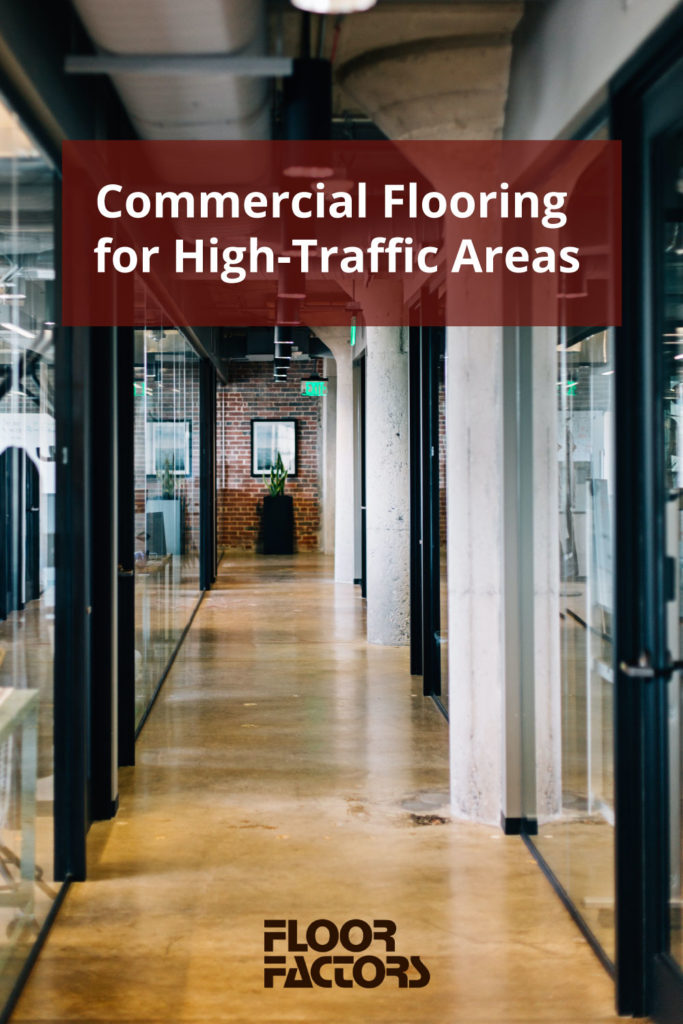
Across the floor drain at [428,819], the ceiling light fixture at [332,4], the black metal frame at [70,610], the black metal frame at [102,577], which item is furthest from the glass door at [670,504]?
the black metal frame at [102,577]

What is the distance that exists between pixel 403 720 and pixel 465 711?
179 cm

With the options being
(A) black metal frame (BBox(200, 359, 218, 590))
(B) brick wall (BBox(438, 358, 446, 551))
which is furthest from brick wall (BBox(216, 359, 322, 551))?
(B) brick wall (BBox(438, 358, 446, 551))

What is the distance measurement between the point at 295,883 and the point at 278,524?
1349 centimetres

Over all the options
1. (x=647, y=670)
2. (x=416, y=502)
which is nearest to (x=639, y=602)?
(x=647, y=670)

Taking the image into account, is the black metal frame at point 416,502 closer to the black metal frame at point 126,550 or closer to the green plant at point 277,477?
the black metal frame at point 126,550

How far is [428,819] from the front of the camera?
445cm

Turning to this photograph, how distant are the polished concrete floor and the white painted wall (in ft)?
7.51

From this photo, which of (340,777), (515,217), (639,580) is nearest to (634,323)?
(639,580)

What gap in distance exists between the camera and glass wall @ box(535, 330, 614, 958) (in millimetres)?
3219

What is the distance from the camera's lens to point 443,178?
175 inches

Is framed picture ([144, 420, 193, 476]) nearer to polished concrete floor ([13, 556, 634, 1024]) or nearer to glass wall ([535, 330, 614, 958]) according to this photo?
polished concrete floor ([13, 556, 634, 1024])

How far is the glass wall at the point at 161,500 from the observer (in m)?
6.01

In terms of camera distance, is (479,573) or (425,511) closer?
(479,573)

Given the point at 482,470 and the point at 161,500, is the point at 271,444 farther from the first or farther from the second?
the point at 482,470
